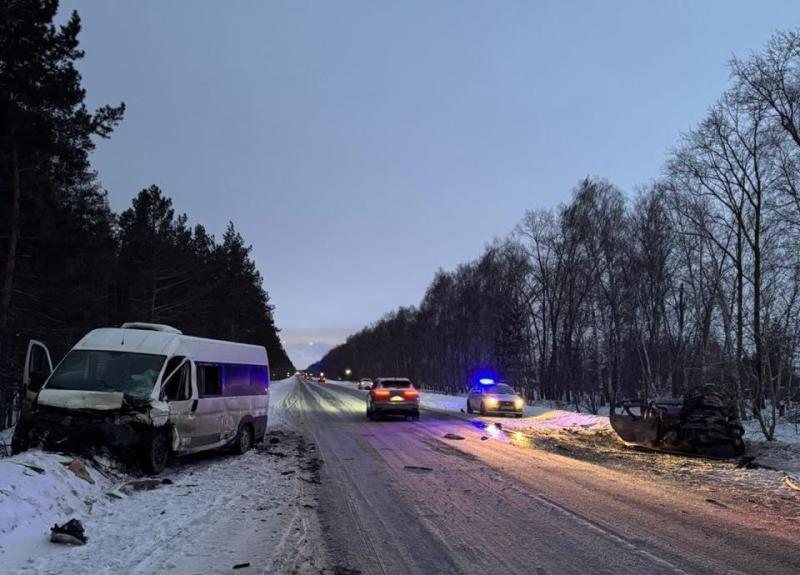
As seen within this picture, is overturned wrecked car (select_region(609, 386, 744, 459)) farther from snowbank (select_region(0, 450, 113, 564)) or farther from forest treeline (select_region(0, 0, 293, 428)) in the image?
forest treeline (select_region(0, 0, 293, 428))

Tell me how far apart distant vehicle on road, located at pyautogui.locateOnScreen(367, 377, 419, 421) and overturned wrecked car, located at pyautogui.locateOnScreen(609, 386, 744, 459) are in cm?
980

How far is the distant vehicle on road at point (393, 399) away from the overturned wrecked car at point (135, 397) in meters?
11.9

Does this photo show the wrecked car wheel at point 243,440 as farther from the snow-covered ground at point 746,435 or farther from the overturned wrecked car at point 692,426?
the overturned wrecked car at point 692,426

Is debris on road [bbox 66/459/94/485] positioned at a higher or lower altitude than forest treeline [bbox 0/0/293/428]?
lower

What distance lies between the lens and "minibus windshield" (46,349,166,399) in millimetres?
10477

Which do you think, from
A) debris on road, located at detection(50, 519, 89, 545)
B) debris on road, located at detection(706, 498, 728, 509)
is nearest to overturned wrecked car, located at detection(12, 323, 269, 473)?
debris on road, located at detection(50, 519, 89, 545)

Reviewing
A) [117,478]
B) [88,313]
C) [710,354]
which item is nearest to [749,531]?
[117,478]

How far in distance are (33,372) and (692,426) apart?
49.0 ft

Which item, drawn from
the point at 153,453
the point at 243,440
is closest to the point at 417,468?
the point at 243,440

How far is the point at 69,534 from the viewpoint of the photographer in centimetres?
611

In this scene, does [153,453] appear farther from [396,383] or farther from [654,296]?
[654,296]

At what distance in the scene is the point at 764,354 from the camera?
20.0 m

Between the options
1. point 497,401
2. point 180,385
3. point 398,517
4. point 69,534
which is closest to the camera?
point 69,534

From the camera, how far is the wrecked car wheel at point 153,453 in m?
10.0
